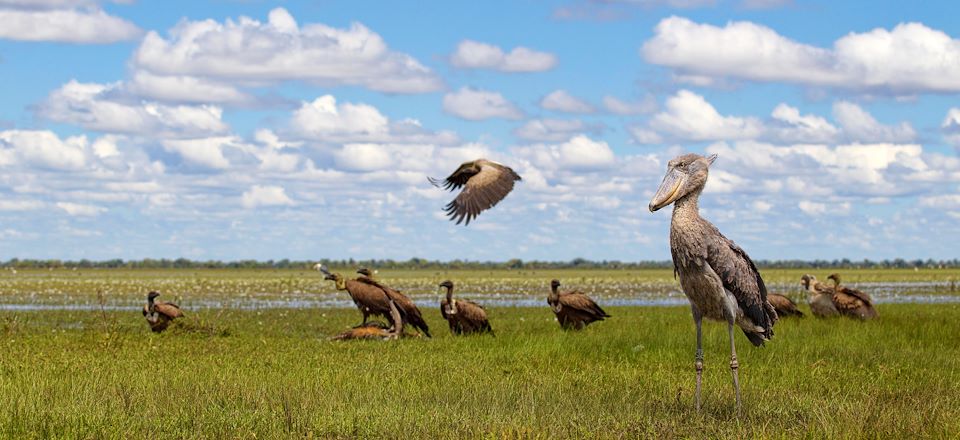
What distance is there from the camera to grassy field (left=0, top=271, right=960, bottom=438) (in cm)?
777

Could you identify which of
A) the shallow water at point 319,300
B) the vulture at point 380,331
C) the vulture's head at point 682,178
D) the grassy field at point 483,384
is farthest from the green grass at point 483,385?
the shallow water at point 319,300

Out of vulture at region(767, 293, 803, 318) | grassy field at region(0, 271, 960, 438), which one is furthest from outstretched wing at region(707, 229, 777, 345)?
vulture at region(767, 293, 803, 318)

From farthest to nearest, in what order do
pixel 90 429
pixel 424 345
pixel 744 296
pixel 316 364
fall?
1. pixel 424 345
2. pixel 316 364
3. pixel 744 296
4. pixel 90 429

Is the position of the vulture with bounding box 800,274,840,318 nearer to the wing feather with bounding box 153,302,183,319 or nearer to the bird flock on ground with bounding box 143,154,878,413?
the bird flock on ground with bounding box 143,154,878,413

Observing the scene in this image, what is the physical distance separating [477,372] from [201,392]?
3.06 m

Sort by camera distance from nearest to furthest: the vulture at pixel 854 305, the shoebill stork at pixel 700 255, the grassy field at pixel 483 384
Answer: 1. the grassy field at pixel 483 384
2. the shoebill stork at pixel 700 255
3. the vulture at pixel 854 305

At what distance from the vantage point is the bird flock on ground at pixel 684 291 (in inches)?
337

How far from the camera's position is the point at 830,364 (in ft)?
40.6

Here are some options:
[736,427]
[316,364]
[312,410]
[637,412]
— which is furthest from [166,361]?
[736,427]

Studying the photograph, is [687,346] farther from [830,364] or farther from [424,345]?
[424,345]

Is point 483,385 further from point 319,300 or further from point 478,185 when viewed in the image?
point 319,300

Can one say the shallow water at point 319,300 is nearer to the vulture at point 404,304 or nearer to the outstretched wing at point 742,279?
the vulture at point 404,304

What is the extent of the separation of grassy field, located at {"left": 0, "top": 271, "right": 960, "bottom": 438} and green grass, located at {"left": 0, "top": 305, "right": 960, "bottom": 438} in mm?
27

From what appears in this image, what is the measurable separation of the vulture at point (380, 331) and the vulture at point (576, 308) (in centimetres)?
289
